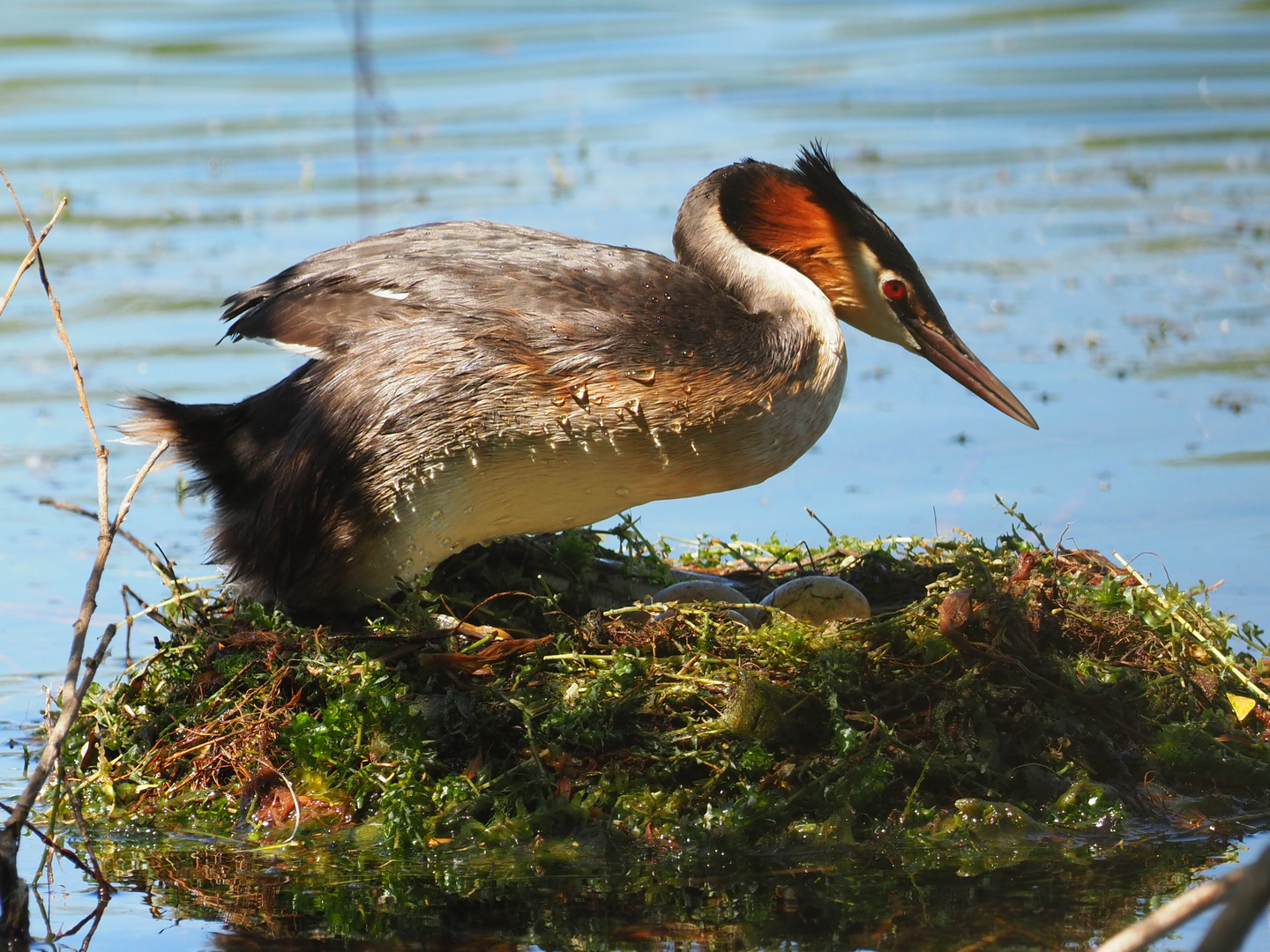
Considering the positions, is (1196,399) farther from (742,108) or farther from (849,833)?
(742,108)

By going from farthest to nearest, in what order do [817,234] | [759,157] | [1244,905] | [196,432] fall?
1. [759,157]
2. [817,234]
3. [196,432]
4. [1244,905]

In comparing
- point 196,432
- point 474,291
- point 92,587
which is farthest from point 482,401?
point 92,587

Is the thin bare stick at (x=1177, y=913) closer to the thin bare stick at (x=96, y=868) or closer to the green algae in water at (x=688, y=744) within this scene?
the green algae in water at (x=688, y=744)

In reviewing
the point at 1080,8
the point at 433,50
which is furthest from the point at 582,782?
the point at 1080,8

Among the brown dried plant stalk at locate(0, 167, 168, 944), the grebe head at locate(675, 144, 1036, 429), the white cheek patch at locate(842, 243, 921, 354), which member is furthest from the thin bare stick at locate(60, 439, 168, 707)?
the white cheek patch at locate(842, 243, 921, 354)

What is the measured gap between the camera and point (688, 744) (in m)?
5.17

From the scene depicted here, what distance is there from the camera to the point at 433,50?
63.8ft

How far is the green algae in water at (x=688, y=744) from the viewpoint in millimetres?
4969

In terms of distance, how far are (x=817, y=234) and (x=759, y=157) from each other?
7456 mm

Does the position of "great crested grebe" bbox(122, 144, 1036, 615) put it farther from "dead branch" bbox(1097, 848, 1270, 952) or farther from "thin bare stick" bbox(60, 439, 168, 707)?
"dead branch" bbox(1097, 848, 1270, 952)

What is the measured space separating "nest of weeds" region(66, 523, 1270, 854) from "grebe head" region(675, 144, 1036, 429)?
3.28 feet

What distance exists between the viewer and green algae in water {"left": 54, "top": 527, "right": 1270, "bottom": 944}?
4.97 metres

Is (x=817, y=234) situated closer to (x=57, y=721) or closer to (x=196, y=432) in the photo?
(x=196, y=432)

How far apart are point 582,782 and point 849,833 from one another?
750 millimetres
